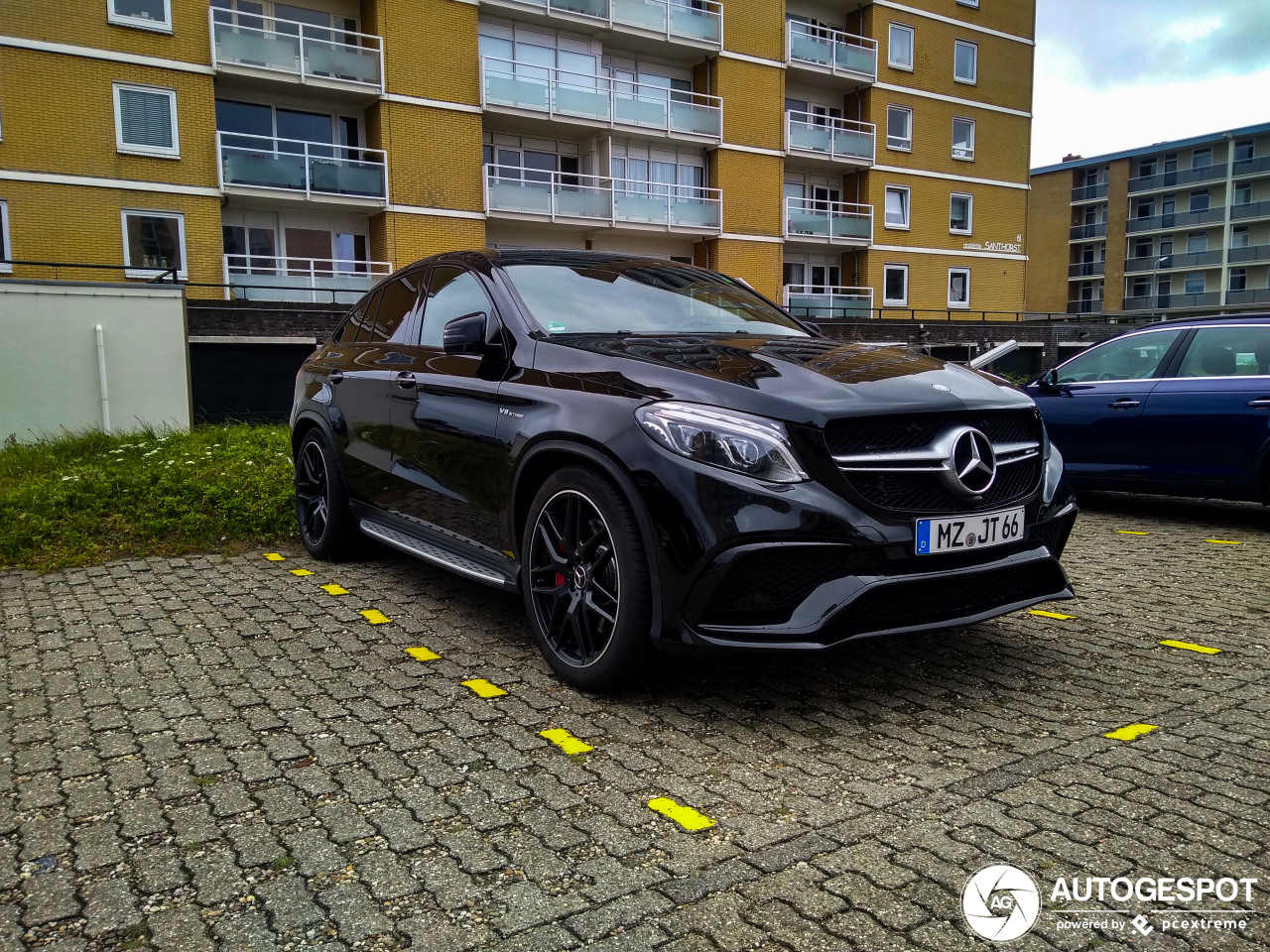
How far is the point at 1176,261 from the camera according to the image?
67.4 meters

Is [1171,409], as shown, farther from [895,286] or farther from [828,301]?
[895,286]

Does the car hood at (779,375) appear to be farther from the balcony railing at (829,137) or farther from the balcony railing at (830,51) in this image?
the balcony railing at (830,51)

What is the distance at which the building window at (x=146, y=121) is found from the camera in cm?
2270

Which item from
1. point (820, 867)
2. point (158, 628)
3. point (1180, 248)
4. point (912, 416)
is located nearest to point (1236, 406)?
point (912, 416)

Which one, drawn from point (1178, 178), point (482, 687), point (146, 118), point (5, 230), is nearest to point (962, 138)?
point (146, 118)

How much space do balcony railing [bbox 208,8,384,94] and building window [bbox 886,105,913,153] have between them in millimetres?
19867

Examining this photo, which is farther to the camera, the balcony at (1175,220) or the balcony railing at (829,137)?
the balcony at (1175,220)

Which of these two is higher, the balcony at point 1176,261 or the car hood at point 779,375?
the balcony at point 1176,261

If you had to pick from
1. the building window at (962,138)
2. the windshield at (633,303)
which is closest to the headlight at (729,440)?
the windshield at (633,303)

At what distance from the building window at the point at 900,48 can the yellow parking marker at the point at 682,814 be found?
126ft

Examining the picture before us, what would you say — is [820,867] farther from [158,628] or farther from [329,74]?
[329,74]

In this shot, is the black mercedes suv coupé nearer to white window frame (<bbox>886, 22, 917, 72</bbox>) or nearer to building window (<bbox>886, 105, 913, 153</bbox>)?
building window (<bbox>886, 105, 913, 153</bbox>)

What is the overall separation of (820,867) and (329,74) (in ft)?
87.4

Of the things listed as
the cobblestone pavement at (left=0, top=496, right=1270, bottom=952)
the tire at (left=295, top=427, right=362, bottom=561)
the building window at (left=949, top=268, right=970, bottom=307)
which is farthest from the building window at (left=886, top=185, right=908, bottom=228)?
the cobblestone pavement at (left=0, top=496, right=1270, bottom=952)
